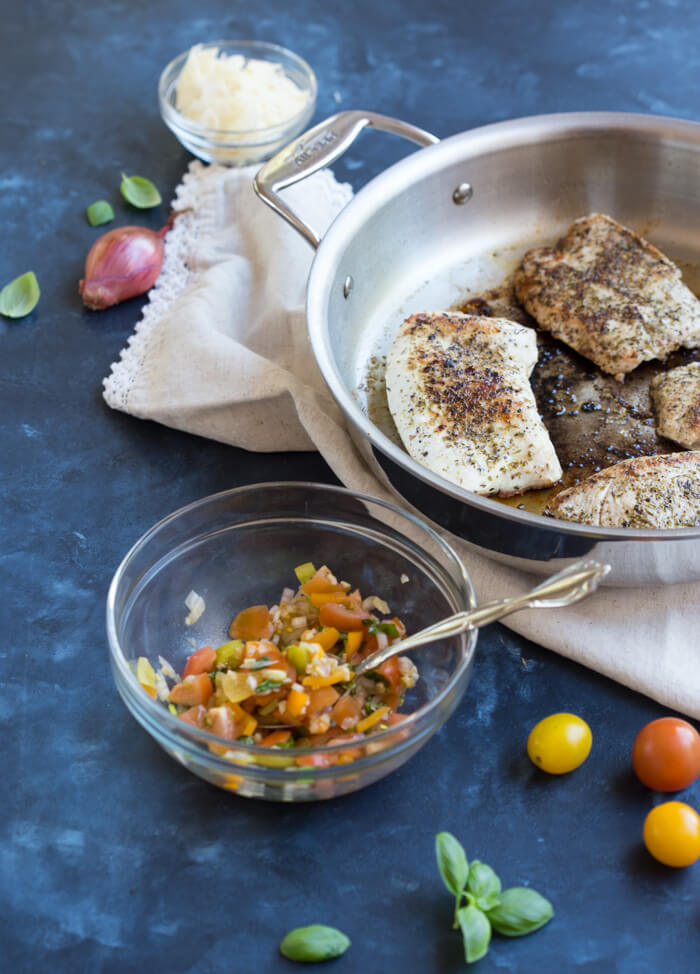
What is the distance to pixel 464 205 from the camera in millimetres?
3377

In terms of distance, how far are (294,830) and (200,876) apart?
0.21 metres

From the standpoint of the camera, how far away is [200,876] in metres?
2.01

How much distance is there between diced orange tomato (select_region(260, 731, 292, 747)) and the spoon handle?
21cm

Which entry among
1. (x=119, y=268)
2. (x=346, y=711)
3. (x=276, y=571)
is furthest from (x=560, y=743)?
(x=119, y=268)

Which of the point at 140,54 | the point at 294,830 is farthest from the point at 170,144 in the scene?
the point at 294,830

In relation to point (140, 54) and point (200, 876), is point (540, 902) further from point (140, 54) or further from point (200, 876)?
point (140, 54)

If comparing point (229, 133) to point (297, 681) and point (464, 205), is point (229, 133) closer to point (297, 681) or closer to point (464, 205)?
point (464, 205)

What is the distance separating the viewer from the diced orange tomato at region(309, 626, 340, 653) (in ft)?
7.20

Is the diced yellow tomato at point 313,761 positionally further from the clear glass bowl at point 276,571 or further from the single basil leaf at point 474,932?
the single basil leaf at point 474,932

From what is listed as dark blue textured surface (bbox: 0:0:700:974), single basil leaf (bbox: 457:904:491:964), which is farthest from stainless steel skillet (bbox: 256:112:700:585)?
single basil leaf (bbox: 457:904:491:964)

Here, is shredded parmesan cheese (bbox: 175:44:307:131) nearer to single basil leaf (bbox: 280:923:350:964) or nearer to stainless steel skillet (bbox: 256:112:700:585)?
stainless steel skillet (bbox: 256:112:700:585)

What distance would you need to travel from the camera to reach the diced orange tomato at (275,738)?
6.70 feet

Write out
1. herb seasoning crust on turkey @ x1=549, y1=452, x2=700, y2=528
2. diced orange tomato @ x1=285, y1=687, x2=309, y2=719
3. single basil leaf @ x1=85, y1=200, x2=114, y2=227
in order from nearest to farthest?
1. diced orange tomato @ x1=285, y1=687, x2=309, y2=719
2. herb seasoning crust on turkey @ x1=549, y1=452, x2=700, y2=528
3. single basil leaf @ x1=85, y1=200, x2=114, y2=227

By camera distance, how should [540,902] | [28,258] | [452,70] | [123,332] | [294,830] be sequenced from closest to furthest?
[540,902]
[294,830]
[123,332]
[28,258]
[452,70]
